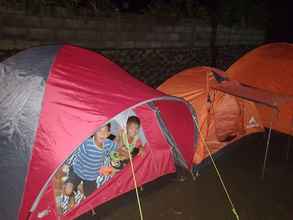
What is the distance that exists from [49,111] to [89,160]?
0.84m

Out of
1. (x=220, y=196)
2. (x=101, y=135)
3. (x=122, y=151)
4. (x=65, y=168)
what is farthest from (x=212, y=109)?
(x=65, y=168)

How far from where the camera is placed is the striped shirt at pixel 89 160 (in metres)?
3.19

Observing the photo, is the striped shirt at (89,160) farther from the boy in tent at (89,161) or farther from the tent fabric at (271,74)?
the tent fabric at (271,74)

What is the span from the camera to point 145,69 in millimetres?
6207

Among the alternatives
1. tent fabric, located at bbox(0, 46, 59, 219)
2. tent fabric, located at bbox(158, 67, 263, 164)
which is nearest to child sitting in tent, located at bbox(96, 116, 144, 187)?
tent fabric, located at bbox(158, 67, 263, 164)

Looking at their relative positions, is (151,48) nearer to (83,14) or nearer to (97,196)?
(83,14)

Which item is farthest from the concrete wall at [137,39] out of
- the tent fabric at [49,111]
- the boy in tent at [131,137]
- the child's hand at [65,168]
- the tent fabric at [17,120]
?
the child's hand at [65,168]

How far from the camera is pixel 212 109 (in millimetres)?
4258

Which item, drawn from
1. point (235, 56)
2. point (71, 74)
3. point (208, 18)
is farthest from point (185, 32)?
point (71, 74)

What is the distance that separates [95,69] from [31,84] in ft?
2.00

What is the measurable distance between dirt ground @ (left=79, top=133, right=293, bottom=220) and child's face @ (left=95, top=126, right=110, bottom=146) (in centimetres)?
70

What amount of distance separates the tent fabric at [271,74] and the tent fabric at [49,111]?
319 centimetres

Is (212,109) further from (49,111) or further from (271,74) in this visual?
(49,111)

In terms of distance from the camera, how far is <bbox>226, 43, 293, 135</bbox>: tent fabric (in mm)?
5289
